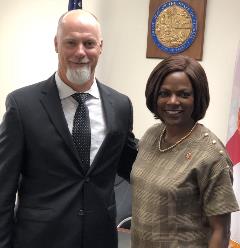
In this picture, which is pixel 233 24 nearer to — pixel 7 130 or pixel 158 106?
pixel 158 106

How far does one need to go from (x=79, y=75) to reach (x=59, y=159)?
1.07 feet

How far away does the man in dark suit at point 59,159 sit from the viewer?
1552 mm

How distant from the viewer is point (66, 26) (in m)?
1.61

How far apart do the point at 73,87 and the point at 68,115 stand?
0.37ft

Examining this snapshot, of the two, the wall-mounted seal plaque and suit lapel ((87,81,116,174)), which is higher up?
the wall-mounted seal plaque

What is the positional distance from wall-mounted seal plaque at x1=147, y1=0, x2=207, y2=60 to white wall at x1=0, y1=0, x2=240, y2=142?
2.3 inches

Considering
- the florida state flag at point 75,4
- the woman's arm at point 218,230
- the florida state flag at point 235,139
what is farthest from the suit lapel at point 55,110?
the florida state flag at point 75,4

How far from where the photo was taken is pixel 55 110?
5.21 ft

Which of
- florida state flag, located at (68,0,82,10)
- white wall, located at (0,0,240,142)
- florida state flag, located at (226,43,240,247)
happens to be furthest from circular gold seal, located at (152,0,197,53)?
florida state flag, located at (68,0,82,10)

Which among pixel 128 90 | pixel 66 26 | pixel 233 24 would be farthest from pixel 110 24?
pixel 66 26

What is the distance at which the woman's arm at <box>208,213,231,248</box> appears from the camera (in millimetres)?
1376

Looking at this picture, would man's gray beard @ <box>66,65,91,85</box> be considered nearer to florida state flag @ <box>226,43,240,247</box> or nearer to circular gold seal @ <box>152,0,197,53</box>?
florida state flag @ <box>226,43,240,247</box>

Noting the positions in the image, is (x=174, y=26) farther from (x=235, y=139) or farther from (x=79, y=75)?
(x=79, y=75)

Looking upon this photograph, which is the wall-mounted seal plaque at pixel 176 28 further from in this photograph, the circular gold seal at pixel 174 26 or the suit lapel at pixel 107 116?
the suit lapel at pixel 107 116
